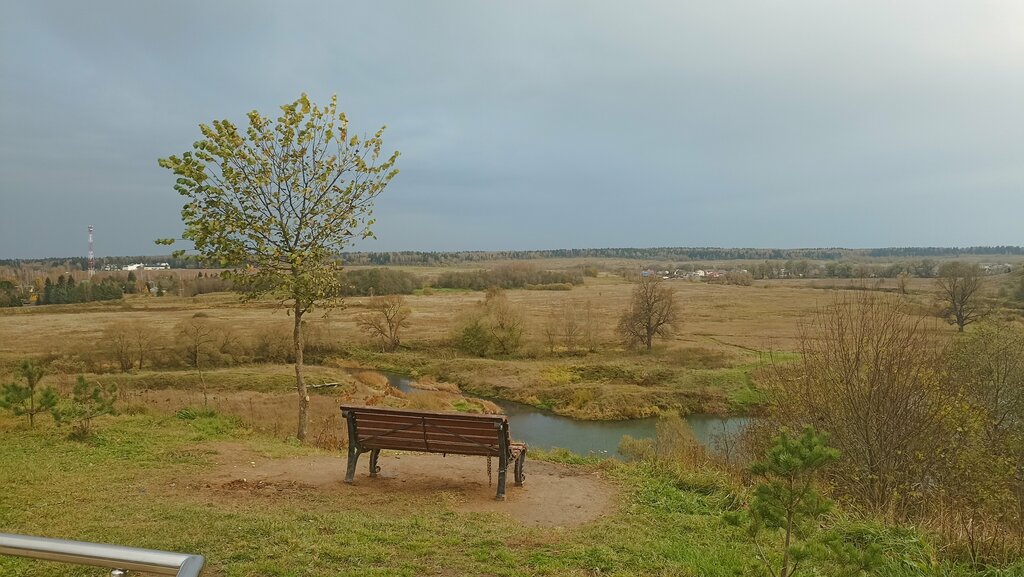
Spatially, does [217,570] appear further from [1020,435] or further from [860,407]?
[1020,435]

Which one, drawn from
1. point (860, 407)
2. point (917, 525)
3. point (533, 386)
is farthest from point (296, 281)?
point (533, 386)

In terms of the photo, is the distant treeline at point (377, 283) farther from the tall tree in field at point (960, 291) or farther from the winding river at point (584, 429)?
the tall tree in field at point (960, 291)

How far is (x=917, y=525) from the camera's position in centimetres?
645

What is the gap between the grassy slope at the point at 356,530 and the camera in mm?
5203

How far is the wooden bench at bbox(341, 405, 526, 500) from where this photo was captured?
7980 mm

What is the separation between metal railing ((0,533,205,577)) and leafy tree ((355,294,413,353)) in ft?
169

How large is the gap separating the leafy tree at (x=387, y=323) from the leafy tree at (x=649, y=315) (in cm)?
1969

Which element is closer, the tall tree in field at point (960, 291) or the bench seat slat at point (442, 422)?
the bench seat slat at point (442, 422)

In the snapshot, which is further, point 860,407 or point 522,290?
point 522,290

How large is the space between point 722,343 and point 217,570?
167 feet

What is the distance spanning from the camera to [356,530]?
6004 mm

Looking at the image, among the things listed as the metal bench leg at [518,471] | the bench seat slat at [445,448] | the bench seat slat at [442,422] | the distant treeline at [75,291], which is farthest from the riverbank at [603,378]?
the distant treeline at [75,291]

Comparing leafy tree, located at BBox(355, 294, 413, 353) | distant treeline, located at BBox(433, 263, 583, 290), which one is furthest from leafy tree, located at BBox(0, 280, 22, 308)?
distant treeline, located at BBox(433, 263, 583, 290)

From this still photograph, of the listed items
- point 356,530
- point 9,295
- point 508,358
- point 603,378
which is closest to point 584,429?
point 603,378
